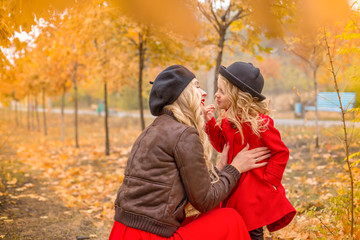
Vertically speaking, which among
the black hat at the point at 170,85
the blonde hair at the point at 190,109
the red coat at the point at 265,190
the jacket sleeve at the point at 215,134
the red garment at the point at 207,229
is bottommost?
the red garment at the point at 207,229

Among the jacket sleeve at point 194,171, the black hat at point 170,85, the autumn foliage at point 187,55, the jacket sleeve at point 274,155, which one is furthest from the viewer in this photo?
the autumn foliage at point 187,55

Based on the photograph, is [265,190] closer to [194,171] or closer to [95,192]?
[194,171]

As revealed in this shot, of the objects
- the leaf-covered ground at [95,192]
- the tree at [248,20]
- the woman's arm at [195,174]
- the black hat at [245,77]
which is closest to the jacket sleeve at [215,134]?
the black hat at [245,77]

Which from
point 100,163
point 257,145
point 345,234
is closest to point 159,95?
point 257,145

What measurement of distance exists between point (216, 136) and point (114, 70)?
23.3ft

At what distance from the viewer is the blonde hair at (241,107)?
2373mm

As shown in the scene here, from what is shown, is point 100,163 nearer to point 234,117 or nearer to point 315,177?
point 315,177

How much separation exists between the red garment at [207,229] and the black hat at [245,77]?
0.85 m

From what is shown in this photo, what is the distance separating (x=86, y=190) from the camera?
6367mm

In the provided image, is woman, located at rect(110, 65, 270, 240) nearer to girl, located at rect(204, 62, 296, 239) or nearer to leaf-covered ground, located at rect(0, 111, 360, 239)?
girl, located at rect(204, 62, 296, 239)

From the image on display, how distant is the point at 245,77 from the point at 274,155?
59cm

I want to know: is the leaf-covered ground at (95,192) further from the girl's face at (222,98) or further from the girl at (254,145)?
the girl's face at (222,98)

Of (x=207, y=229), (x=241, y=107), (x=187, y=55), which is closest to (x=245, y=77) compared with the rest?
(x=241, y=107)

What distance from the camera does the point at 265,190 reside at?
7.71 feet
